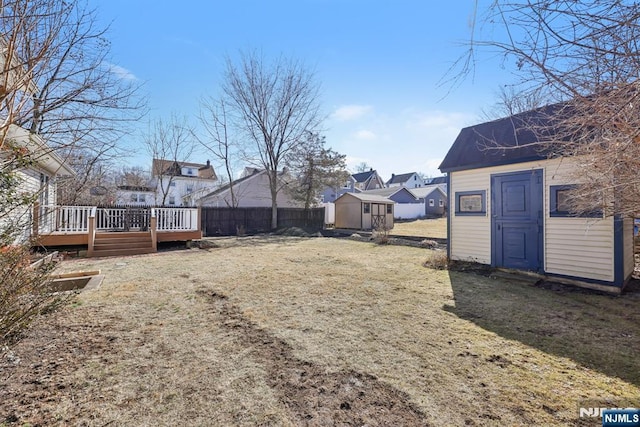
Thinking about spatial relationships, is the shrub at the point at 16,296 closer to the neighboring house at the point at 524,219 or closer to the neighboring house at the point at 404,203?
the neighboring house at the point at 524,219

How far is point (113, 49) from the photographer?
5645 millimetres

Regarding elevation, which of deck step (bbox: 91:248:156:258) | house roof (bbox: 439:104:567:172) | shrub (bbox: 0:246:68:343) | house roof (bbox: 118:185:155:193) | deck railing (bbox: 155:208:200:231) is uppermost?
house roof (bbox: 118:185:155:193)

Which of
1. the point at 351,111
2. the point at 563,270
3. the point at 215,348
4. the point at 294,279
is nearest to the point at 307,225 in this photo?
the point at 351,111

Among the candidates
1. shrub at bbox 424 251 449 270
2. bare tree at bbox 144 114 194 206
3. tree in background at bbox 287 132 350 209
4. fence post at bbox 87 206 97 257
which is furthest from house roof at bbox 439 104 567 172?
bare tree at bbox 144 114 194 206

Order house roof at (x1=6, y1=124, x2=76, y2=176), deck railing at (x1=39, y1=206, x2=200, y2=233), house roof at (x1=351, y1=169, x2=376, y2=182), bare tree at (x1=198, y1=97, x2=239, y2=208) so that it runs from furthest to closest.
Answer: house roof at (x1=351, y1=169, x2=376, y2=182) → bare tree at (x1=198, y1=97, x2=239, y2=208) → deck railing at (x1=39, y1=206, x2=200, y2=233) → house roof at (x1=6, y1=124, x2=76, y2=176)

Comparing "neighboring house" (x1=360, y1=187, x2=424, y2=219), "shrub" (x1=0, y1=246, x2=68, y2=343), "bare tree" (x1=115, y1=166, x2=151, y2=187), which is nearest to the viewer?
"shrub" (x1=0, y1=246, x2=68, y2=343)

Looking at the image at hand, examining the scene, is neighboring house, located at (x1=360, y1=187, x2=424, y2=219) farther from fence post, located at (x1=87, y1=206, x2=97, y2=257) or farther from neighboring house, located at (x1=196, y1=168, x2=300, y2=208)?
fence post, located at (x1=87, y1=206, x2=97, y2=257)

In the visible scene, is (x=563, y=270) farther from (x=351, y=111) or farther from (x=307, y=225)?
(x=307, y=225)

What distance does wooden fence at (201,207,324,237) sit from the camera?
16.3 m

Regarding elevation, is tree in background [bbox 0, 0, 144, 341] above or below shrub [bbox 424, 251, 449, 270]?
above

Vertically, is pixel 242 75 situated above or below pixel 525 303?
above

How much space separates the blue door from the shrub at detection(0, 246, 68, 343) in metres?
7.95

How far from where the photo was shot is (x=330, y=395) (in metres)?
2.01

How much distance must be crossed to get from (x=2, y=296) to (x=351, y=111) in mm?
12142
